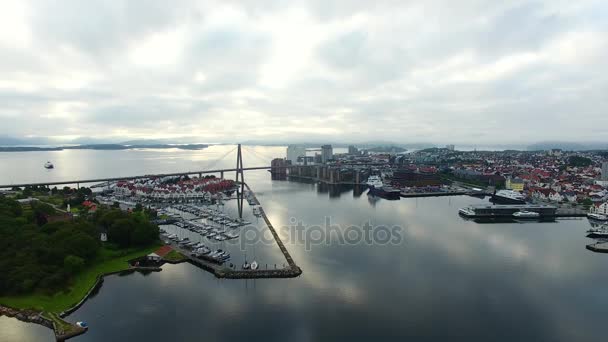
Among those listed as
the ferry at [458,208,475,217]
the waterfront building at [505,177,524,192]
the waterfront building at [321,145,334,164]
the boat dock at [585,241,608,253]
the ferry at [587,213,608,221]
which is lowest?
the boat dock at [585,241,608,253]

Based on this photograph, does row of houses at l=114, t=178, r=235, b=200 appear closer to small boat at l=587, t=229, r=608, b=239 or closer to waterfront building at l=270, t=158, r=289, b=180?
waterfront building at l=270, t=158, r=289, b=180

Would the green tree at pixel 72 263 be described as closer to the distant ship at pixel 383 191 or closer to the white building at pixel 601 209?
the distant ship at pixel 383 191

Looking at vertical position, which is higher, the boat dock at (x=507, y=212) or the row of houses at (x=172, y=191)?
the row of houses at (x=172, y=191)

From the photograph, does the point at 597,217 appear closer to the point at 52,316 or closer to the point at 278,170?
the point at 52,316

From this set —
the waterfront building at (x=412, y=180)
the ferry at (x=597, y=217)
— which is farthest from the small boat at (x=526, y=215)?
the waterfront building at (x=412, y=180)

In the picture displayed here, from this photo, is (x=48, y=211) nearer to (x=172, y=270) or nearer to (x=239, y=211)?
(x=172, y=270)

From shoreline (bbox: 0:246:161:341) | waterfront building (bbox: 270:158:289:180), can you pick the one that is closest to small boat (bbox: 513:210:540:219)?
shoreline (bbox: 0:246:161:341)
